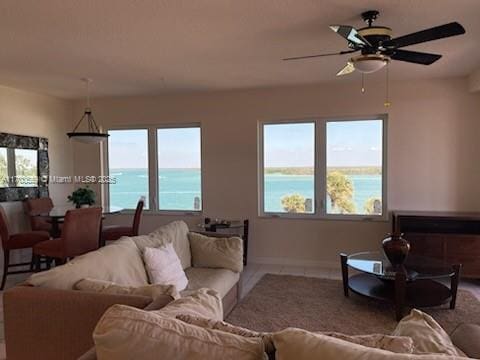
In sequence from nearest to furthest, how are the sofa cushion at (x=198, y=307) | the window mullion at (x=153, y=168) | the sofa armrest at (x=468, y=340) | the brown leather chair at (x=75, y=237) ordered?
the sofa armrest at (x=468, y=340)
the sofa cushion at (x=198, y=307)
the brown leather chair at (x=75, y=237)
the window mullion at (x=153, y=168)

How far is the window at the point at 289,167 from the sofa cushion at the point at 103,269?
3002 mm

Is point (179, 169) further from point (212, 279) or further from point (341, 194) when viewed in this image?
point (212, 279)

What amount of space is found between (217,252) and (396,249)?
1.74 meters

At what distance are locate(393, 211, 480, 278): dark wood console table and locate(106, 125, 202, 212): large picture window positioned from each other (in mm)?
3067

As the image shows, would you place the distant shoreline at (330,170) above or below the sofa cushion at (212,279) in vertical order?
above

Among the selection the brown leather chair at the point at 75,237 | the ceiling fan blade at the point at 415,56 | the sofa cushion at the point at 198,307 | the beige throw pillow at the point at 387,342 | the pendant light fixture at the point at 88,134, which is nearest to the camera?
the beige throw pillow at the point at 387,342

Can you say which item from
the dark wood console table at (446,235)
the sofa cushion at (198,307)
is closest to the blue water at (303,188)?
the dark wood console table at (446,235)

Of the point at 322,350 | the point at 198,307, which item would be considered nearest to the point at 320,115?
the point at 198,307

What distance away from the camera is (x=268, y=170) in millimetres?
5672

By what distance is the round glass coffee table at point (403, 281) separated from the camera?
3414mm

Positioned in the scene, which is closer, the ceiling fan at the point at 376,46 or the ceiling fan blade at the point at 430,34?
the ceiling fan blade at the point at 430,34

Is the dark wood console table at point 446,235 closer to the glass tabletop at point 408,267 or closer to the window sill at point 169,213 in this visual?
the glass tabletop at point 408,267

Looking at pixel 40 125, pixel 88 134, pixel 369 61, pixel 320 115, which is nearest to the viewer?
pixel 369 61

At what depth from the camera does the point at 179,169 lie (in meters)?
6.05
